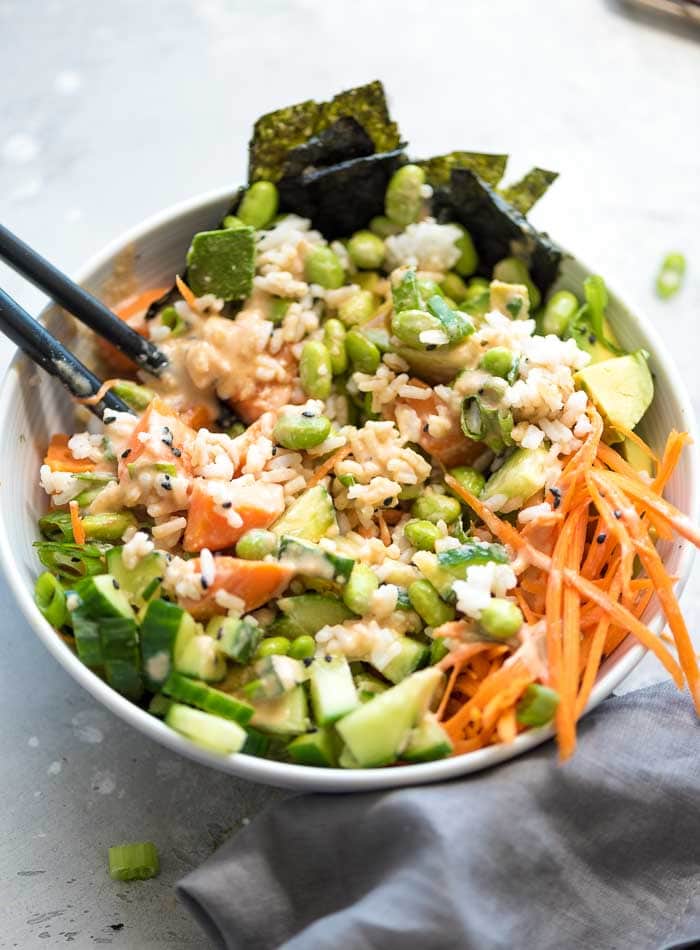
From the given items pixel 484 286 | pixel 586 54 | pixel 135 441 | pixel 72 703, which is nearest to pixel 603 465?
pixel 484 286

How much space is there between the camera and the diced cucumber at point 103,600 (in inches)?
83.3

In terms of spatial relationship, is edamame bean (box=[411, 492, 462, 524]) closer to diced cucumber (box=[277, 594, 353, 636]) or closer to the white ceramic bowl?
diced cucumber (box=[277, 594, 353, 636])

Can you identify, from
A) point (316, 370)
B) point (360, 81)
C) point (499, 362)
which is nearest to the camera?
point (499, 362)

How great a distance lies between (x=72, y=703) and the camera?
271 cm

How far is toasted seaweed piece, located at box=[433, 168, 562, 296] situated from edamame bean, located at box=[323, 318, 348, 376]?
1.55 ft

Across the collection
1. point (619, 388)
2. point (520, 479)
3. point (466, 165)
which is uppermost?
point (466, 165)

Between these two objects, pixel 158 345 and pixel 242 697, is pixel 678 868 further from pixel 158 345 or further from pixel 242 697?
pixel 158 345

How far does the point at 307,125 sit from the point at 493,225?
0.53 m

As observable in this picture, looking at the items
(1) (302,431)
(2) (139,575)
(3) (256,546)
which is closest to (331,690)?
(3) (256,546)

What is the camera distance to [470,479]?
2447mm

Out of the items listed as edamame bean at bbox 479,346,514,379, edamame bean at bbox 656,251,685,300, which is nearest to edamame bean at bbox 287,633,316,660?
edamame bean at bbox 479,346,514,379

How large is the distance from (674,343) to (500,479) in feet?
3.59

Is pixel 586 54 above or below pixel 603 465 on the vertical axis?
above

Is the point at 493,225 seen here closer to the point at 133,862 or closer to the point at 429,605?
the point at 429,605
